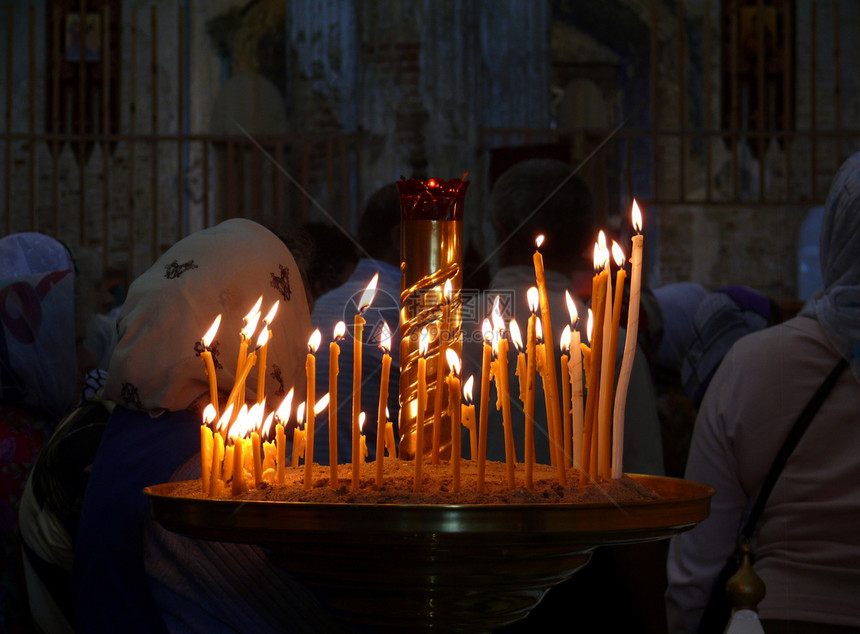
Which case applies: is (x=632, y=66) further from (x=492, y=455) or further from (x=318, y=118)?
(x=492, y=455)

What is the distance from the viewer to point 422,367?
2.98 ft

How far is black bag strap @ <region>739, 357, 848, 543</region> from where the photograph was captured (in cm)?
168

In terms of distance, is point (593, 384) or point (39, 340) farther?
point (39, 340)

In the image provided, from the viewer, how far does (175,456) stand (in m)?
1.42

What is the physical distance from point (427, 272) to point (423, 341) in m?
0.08

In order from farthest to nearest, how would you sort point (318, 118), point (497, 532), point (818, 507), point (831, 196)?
point (318, 118) < point (831, 196) < point (818, 507) < point (497, 532)

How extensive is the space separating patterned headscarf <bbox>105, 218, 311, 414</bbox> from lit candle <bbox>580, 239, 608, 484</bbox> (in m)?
0.61

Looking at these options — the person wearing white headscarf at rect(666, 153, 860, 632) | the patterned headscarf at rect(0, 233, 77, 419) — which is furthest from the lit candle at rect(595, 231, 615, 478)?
the patterned headscarf at rect(0, 233, 77, 419)

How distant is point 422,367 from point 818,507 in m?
1.02

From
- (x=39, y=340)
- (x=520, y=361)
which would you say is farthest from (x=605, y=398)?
(x=39, y=340)

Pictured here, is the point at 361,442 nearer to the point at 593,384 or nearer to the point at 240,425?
the point at 240,425

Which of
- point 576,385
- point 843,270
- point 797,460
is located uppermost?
point 843,270

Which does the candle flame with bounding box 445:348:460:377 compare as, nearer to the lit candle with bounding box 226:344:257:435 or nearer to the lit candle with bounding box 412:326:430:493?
the lit candle with bounding box 412:326:430:493

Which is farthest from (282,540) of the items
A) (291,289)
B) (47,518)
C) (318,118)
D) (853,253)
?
(318,118)
